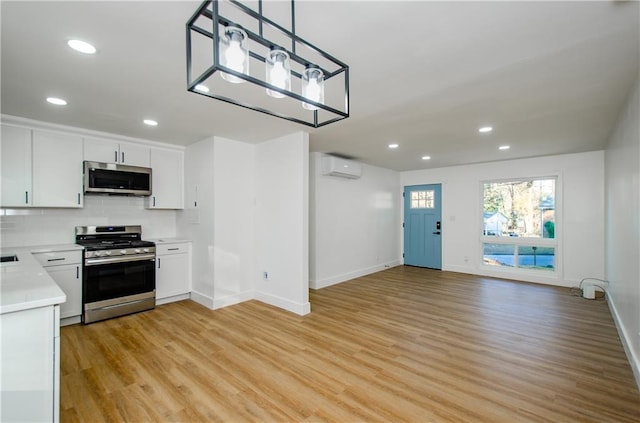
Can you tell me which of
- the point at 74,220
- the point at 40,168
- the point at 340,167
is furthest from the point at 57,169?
the point at 340,167

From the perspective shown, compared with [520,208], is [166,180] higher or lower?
higher

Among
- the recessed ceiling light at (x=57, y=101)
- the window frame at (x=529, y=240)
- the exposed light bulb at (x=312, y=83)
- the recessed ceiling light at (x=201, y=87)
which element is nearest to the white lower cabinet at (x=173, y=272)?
the recessed ceiling light at (x=57, y=101)

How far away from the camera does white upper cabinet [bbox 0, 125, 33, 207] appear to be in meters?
3.22

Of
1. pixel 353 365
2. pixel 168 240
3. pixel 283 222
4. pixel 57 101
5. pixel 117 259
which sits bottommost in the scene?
pixel 353 365

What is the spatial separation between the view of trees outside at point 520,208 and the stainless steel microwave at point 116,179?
6392 mm

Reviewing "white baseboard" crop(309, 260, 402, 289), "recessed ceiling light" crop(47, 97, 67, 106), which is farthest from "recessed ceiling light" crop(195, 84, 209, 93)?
"white baseboard" crop(309, 260, 402, 289)

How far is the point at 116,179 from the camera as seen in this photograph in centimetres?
389

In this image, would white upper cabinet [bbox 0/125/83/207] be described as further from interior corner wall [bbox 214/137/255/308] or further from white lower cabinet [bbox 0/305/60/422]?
white lower cabinet [bbox 0/305/60/422]

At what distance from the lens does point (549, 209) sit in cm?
550

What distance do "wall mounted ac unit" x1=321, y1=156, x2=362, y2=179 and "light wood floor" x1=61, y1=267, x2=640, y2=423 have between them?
230cm

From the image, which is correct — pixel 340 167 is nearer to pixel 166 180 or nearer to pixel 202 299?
pixel 166 180

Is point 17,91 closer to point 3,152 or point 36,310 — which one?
point 3,152

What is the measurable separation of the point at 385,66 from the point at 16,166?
4.12 metres

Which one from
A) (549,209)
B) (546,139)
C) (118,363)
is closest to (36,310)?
(118,363)
